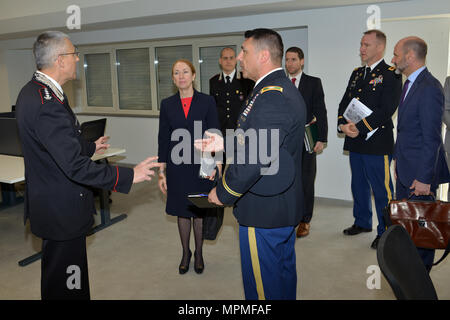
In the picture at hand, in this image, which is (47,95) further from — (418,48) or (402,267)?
(418,48)

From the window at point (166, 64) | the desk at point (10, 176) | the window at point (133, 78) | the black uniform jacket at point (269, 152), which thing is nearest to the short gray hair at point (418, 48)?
the black uniform jacket at point (269, 152)

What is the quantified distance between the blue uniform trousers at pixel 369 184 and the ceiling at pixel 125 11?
5.84 feet

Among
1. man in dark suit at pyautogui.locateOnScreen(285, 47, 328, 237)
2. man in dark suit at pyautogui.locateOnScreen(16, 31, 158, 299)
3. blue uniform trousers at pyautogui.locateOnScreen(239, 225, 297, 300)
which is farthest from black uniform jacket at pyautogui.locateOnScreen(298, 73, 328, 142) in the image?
man in dark suit at pyautogui.locateOnScreen(16, 31, 158, 299)

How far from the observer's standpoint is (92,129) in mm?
4699

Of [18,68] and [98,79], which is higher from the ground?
[18,68]

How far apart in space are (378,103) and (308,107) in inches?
26.3

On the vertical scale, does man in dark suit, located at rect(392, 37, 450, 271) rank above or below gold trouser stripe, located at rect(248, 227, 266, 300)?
above

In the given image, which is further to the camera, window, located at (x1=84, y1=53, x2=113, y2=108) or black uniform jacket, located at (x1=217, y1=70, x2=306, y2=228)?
window, located at (x1=84, y1=53, x2=113, y2=108)

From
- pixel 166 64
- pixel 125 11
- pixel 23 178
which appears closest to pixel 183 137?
pixel 23 178

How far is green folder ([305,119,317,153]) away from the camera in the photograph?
3.80m

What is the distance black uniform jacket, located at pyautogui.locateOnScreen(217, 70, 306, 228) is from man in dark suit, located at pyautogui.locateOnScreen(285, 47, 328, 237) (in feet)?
6.34

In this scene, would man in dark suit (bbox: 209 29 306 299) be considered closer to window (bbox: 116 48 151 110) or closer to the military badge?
the military badge

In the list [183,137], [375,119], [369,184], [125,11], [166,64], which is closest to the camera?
[183,137]
